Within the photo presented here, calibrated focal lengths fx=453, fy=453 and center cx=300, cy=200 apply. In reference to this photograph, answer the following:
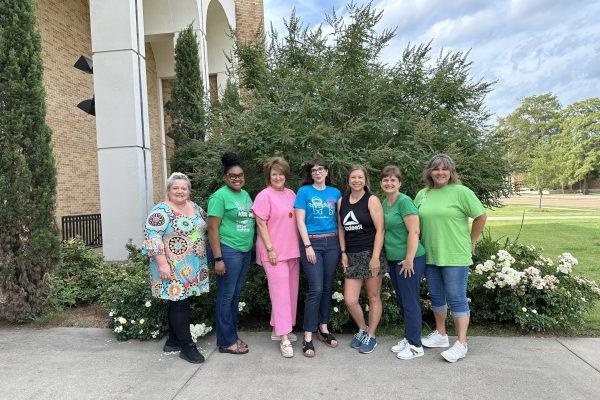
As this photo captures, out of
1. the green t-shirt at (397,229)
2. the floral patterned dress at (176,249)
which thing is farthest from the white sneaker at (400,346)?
the floral patterned dress at (176,249)

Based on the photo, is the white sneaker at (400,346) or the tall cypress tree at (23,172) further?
the tall cypress tree at (23,172)

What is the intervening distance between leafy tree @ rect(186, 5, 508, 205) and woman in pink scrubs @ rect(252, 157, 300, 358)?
0.97m

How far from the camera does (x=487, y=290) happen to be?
15.9 feet

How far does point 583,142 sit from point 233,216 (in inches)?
2566

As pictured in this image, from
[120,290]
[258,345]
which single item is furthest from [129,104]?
[258,345]

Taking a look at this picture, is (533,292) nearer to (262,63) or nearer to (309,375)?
(309,375)

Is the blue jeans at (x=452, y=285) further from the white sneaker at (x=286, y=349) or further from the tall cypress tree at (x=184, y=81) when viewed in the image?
the tall cypress tree at (x=184, y=81)

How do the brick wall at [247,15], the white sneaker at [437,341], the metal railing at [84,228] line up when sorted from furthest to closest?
the brick wall at [247,15]
the metal railing at [84,228]
the white sneaker at [437,341]

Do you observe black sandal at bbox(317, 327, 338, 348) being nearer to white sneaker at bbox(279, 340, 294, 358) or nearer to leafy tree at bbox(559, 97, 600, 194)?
white sneaker at bbox(279, 340, 294, 358)

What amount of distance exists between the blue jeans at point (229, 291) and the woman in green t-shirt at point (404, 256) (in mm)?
1326

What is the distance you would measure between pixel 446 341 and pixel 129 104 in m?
6.21

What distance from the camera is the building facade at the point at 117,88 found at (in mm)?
7695

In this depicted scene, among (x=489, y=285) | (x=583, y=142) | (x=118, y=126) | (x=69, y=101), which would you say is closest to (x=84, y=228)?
(x=69, y=101)

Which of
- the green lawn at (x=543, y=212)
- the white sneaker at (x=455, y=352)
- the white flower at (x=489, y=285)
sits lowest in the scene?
the green lawn at (x=543, y=212)
